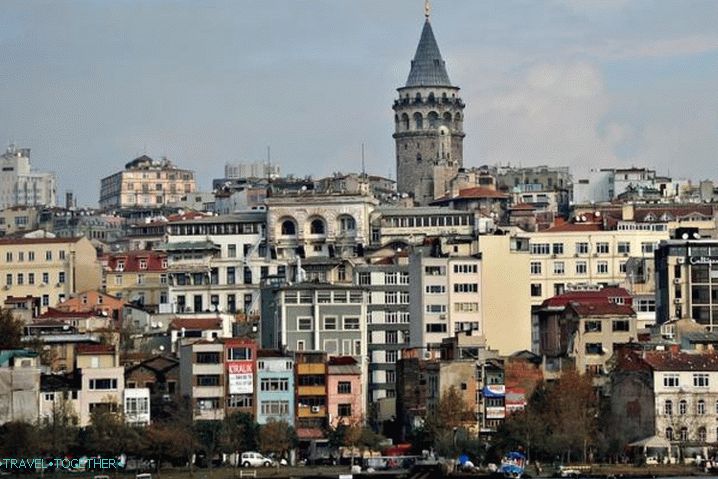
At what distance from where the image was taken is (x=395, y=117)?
197 m

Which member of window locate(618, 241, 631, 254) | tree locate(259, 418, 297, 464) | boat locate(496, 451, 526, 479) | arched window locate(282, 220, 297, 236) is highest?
arched window locate(282, 220, 297, 236)

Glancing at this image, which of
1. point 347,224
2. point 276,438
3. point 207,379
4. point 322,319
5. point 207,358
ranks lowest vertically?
point 276,438

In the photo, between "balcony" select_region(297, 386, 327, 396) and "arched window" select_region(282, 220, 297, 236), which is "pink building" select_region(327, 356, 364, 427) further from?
"arched window" select_region(282, 220, 297, 236)

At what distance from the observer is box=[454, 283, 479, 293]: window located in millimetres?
117500

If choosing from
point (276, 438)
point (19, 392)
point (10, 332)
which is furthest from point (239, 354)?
point (10, 332)

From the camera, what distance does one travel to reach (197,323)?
4631 inches

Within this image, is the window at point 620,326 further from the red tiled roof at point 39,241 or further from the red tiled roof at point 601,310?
the red tiled roof at point 39,241

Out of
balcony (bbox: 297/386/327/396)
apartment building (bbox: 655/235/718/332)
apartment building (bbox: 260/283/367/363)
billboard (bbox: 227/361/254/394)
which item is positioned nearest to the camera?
billboard (bbox: 227/361/254/394)

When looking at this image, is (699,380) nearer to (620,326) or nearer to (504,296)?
(620,326)

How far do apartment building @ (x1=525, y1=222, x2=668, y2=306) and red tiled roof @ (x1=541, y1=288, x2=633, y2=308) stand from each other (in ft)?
37.4

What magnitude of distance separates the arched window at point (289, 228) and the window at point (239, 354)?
126ft

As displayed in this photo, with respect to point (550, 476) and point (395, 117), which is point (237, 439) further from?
point (395, 117)

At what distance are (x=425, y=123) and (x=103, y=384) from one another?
9934 centimetres

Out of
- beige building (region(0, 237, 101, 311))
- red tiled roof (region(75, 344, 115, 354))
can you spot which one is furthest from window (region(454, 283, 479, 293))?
beige building (region(0, 237, 101, 311))
